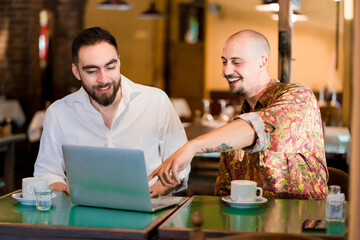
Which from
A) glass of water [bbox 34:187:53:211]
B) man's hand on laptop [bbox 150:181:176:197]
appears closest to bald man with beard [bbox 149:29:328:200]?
man's hand on laptop [bbox 150:181:176:197]

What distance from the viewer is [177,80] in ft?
35.4

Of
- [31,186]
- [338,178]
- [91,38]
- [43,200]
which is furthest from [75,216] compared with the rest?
[338,178]

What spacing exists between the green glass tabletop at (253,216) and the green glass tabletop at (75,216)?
0.35ft

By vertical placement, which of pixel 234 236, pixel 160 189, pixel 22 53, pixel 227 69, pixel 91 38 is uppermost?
pixel 91 38

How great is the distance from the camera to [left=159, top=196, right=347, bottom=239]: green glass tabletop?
165 centimetres

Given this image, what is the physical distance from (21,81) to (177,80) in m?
3.08

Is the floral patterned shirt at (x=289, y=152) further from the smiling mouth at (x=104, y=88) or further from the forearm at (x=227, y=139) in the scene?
the smiling mouth at (x=104, y=88)

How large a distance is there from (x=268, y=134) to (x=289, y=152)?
9.7 inches

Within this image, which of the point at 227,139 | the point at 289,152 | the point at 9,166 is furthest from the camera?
the point at 9,166

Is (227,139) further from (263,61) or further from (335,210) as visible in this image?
(263,61)

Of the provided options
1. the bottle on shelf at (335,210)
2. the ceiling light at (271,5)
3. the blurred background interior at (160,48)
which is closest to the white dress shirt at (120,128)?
the bottle on shelf at (335,210)

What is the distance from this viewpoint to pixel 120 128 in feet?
8.21

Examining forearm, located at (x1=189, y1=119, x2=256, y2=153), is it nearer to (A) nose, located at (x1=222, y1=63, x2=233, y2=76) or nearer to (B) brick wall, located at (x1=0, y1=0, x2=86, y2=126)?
(A) nose, located at (x1=222, y1=63, x2=233, y2=76)

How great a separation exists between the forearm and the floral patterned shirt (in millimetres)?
128
